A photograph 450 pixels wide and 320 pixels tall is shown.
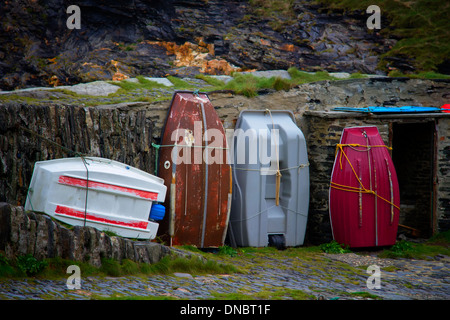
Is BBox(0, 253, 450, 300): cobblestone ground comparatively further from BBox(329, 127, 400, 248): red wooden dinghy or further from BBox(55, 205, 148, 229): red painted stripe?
BBox(55, 205, 148, 229): red painted stripe

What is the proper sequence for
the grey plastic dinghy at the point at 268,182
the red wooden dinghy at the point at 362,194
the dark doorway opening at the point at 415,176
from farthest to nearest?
the dark doorway opening at the point at 415,176, the red wooden dinghy at the point at 362,194, the grey plastic dinghy at the point at 268,182

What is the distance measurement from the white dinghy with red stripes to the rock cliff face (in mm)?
4786

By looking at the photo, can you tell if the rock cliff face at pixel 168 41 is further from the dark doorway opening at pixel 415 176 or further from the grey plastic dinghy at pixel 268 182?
the grey plastic dinghy at pixel 268 182

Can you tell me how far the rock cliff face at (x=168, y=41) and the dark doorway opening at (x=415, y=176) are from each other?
235cm

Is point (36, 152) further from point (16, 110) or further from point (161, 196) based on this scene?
point (161, 196)

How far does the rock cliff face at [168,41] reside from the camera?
10.4 meters

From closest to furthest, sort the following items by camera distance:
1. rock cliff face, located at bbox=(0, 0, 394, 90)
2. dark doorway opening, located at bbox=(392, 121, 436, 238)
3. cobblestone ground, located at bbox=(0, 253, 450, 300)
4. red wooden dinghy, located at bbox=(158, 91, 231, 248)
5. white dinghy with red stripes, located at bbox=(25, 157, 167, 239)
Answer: cobblestone ground, located at bbox=(0, 253, 450, 300) → white dinghy with red stripes, located at bbox=(25, 157, 167, 239) → red wooden dinghy, located at bbox=(158, 91, 231, 248) → dark doorway opening, located at bbox=(392, 121, 436, 238) → rock cliff face, located at bbox=(0, 0, 394, 90)

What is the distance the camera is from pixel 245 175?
712cm

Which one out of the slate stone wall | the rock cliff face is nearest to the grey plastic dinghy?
the slate stone wall

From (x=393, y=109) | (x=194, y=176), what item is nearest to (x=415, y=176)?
(x=393, y=109)

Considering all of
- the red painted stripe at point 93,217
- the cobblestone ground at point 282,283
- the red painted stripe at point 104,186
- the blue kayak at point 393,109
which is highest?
the blue kayak at point 393,109

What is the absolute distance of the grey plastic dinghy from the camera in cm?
712

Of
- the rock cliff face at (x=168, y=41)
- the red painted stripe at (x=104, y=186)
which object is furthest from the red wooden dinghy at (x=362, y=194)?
the rock cliff face at (x=168, y=41)

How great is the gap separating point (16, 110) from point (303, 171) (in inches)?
156
